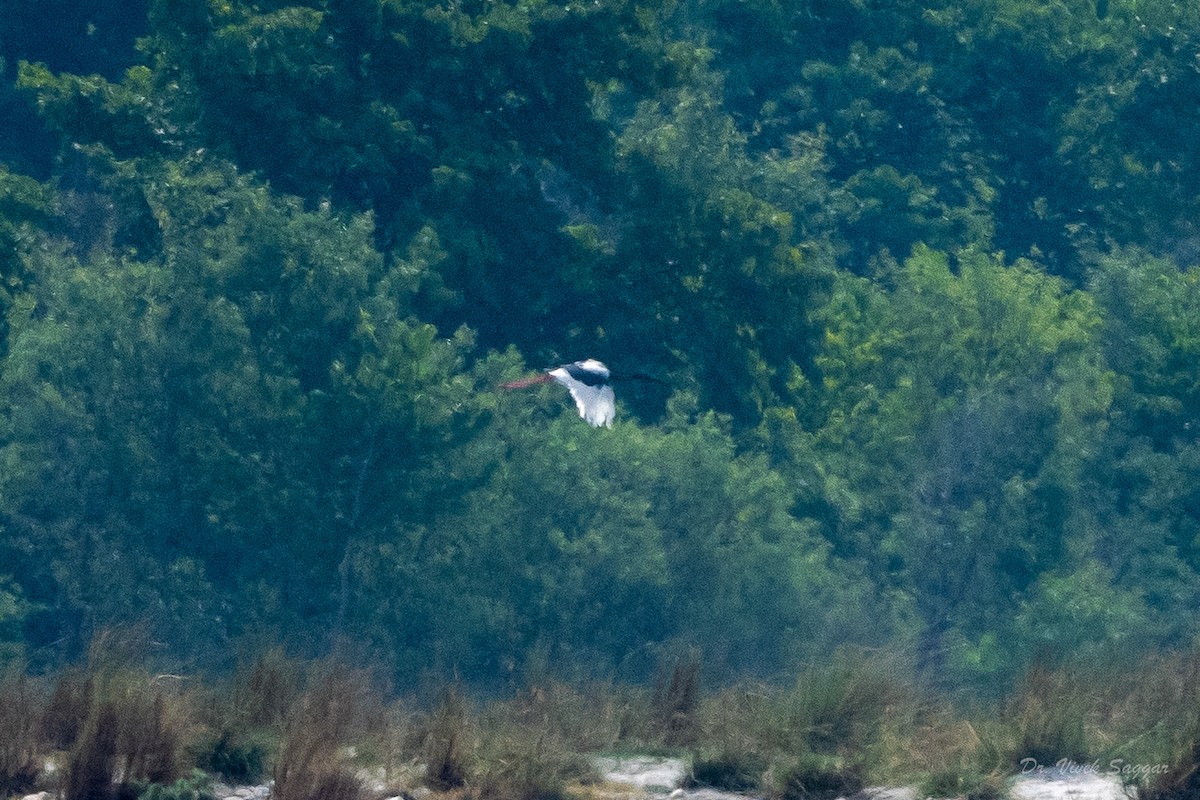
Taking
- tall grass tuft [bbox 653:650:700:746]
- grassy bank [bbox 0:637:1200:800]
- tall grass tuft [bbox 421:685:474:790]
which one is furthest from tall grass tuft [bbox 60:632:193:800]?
tall grass tuft [bbox 653:650:700:746]

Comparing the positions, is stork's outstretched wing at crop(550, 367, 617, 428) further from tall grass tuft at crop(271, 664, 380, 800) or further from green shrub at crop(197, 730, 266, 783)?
green shrub at crop(197, 730, 266, 783)

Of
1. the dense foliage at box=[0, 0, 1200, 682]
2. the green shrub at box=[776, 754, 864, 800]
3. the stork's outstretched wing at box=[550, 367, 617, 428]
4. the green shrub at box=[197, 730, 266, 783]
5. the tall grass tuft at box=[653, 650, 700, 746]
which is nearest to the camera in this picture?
the green shrub at box=[197, 730, 266, 783]

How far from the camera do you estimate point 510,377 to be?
2547cm

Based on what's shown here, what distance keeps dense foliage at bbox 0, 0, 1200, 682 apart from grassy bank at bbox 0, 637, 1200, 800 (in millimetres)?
6263

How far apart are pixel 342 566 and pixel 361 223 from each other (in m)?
3.71

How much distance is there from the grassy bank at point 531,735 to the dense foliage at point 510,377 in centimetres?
626

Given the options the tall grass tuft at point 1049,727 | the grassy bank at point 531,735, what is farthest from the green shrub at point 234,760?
the tall grass tuft at point 1049,727

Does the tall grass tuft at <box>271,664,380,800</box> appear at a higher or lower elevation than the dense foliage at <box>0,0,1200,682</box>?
lower

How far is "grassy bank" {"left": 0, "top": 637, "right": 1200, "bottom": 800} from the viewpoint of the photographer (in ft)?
41.1

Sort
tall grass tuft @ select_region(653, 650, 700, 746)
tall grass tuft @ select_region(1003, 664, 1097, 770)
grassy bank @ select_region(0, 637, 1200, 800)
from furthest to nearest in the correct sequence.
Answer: tall grass tuft @ select_region(653, 650, 700, 746), tall grass tuft @ select_region(1003, 664, 1097, 770), grassy bank @ select_region(0, 637, 1200, 800)

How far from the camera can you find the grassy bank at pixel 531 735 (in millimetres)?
12531

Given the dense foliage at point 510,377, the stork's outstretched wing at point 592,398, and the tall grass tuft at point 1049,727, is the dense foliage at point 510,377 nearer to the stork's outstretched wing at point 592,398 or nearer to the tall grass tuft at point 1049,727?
the stork's outstretched wing at point 592,398

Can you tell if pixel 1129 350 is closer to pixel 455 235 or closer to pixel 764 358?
pixel 764 358

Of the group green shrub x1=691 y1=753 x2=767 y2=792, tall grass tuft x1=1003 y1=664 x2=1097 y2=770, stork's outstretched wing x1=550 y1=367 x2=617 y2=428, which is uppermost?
stork's outstretched wing x1=550 y1=367 x2=617 y2=428
